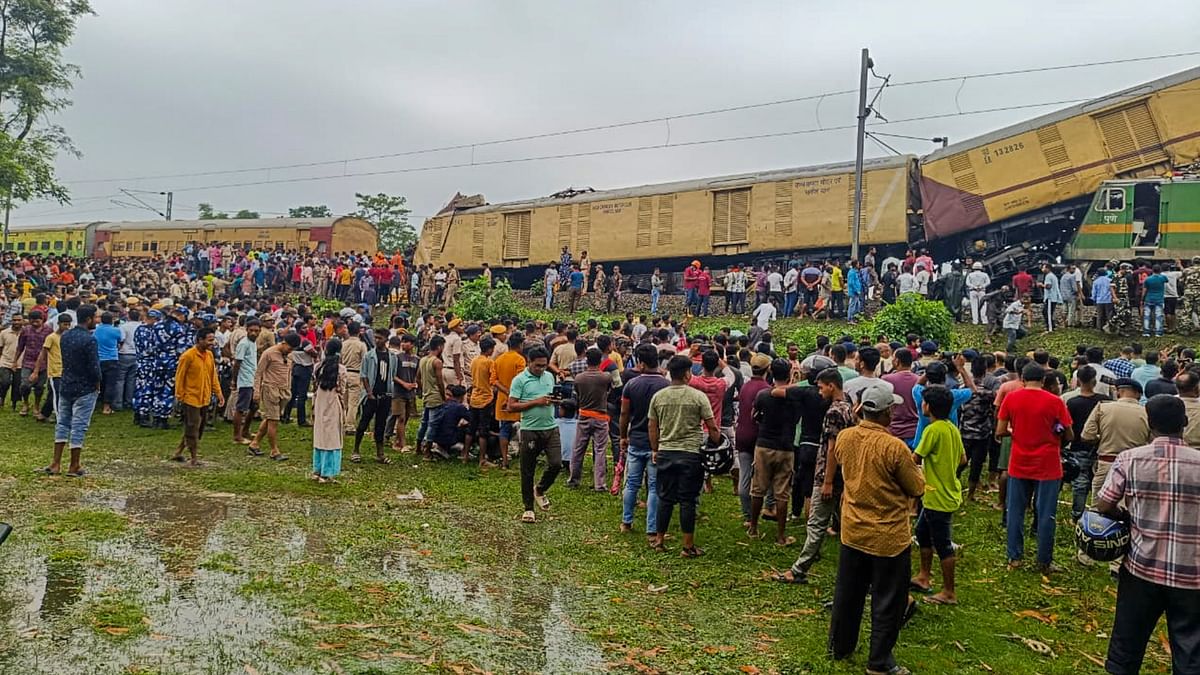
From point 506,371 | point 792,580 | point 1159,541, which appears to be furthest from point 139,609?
point 1159,541

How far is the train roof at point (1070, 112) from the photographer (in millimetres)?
16891

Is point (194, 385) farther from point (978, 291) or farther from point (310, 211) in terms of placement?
point (310, 211)

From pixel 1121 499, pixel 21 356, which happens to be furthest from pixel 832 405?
pixel 21 356

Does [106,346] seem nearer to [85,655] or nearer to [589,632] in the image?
[85,655]

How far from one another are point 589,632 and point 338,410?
4309 millimetres

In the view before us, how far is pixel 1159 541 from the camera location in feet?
13.1

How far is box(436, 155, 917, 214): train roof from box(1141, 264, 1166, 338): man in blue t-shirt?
6.18 metres

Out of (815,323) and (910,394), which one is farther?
(815,323)

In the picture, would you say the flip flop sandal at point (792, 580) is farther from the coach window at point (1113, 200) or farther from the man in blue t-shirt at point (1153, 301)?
the coach window at point (1113, 200)

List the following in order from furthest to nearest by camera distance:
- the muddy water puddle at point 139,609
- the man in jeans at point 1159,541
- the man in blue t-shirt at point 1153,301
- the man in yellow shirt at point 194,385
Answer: the man in blue t-shirt at point 1153,301 < the man in yellow shirt at point 194,385 < the muddy water puddle at point 139,609 < the man in jeans at point 1159,541

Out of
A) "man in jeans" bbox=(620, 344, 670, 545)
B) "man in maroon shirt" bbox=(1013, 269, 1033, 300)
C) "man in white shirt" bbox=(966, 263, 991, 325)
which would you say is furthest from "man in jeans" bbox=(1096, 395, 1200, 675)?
"man in white shirt" bbox=(966, 263, 991, 325)

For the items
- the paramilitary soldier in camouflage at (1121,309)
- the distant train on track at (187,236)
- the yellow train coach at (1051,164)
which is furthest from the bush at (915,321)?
the distant train on track at (187,236)

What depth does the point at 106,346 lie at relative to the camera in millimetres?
11328

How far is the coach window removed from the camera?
1703 cm
